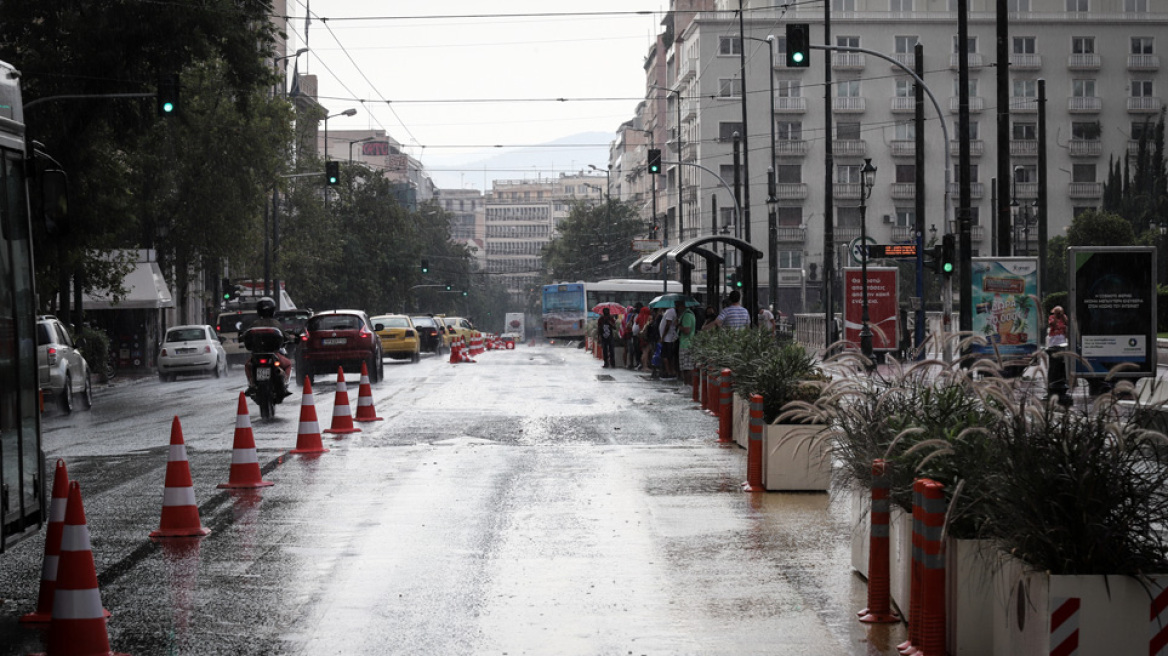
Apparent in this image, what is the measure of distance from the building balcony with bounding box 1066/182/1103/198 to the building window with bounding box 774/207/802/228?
16966mm

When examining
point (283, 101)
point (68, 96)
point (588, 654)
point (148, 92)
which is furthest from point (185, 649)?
point (283, 101)

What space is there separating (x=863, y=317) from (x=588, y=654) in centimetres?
3332

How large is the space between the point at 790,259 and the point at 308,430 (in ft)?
268

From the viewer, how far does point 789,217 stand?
316 ft

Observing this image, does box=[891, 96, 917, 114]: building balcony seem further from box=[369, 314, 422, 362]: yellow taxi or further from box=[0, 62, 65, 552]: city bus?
box=[0, 62, 65, 552]: city bus

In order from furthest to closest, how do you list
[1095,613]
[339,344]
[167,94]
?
[339,344], [167,94], [1095,613]

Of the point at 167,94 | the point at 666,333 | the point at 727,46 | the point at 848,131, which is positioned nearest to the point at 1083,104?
the point at 848,131

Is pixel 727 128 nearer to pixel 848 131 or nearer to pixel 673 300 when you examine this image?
pixel 848 131

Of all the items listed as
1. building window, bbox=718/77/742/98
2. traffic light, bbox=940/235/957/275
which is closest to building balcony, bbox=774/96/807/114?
building window, bbox=718/77/742/98

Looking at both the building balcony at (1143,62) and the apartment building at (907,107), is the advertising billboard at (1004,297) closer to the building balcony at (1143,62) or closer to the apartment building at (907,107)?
the apartment building at (907,107)

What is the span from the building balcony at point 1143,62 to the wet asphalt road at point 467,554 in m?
86.6

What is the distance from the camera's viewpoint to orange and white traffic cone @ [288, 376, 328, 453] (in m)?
16.4

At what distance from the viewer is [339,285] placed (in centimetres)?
9156

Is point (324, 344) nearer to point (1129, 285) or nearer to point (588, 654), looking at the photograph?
point (1129, 285)
